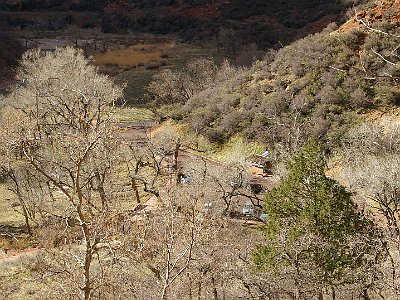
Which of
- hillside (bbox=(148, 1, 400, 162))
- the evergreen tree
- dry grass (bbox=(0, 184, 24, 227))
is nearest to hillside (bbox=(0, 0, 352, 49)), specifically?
hillside (bbox=(148, 1, 400, 162))

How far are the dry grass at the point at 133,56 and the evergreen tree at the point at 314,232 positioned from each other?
56.3 metres

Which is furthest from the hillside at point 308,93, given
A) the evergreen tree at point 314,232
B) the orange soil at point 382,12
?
the evergreen tree at point 314,232

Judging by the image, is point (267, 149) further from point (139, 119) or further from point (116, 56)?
point (116, 56)

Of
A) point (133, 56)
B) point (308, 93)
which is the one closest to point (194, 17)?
point (133, 56)

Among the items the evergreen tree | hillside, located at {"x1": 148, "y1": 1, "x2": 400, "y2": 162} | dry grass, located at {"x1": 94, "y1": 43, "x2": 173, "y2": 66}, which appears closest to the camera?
the evergreen tree

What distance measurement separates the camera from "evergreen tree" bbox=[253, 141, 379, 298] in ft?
46.6

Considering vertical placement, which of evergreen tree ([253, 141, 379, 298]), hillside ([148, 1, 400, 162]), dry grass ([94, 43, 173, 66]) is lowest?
evergreen tree ([253, 141, 379, 298])

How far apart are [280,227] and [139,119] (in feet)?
107

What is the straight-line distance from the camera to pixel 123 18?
315ft

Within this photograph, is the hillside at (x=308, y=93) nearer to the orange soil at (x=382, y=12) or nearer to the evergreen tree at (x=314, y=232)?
the orange soil at (x=382, y=12)

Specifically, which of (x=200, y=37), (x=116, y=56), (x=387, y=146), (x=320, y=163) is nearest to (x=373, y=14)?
(x=387, y=146)

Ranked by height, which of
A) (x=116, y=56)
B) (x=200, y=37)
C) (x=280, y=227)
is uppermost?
(x=200, y=37)

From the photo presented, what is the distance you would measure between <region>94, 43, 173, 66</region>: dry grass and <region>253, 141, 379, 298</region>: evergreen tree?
2217 inches

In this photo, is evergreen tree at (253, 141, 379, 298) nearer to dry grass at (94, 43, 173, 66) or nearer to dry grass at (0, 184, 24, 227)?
dry grass at (0, 184, 24, 227)
